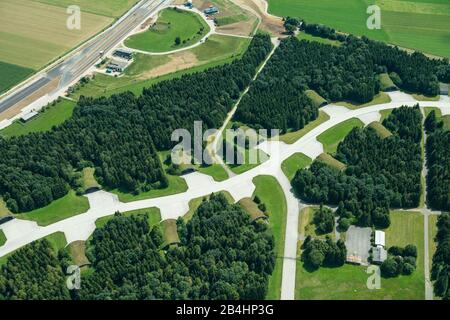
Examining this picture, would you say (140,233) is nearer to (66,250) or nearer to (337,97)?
(66,250)

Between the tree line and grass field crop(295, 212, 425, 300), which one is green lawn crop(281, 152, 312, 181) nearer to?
the tree line

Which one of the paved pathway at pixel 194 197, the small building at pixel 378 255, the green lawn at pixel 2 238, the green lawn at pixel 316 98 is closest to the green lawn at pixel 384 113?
Result: the green lawn at pixel 316 98

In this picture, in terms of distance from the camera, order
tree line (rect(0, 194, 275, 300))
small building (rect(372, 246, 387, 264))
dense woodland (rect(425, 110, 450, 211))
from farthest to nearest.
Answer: dense woodland (rect(425, 110, 450, 211)) < small building (rect(372, 246, 387, 264)) < tree line (rect(0, 194, 275, 300))

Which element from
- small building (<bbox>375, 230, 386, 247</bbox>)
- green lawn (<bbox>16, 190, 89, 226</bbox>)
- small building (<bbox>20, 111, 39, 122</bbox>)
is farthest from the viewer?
small building (<bbox>20, 111, 39, 122</bbox>)

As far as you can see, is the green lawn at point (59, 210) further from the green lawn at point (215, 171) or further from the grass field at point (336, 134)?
the grass field at point (336, 134)

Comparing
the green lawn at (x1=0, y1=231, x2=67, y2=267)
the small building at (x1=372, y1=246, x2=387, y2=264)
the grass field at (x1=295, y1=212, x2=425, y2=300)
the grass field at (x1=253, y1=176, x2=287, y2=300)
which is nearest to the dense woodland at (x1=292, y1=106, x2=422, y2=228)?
the grass field at (x1=253, y1=176, x2=287, y2=300)

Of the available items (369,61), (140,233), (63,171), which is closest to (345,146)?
(369,61)
